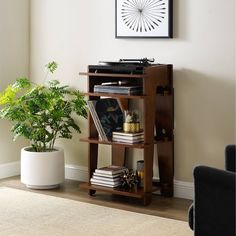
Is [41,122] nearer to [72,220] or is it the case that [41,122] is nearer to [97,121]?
[97,121]

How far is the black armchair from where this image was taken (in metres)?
2.57

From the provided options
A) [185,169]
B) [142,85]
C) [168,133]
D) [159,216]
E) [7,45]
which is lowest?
[159,216]

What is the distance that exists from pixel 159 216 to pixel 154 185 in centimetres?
56

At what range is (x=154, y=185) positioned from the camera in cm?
438

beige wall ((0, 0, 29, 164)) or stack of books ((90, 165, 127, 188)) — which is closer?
stack of books ((90, 165, 127, 188))

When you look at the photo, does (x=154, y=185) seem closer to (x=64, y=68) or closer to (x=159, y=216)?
(x=159, y=216)

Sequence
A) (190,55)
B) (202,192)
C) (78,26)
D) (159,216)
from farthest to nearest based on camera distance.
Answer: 1. (78,26)
2. (190,55)
3. (159,216)
4. (202,192)

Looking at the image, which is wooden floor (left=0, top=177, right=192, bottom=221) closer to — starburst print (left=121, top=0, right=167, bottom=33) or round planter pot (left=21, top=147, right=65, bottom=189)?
round planter pot (left=21, top=147, right=65, bottom=189)

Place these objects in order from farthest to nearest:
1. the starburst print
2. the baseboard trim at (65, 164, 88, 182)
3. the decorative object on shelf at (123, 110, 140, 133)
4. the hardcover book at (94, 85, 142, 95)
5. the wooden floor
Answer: the baseboard trim at (65, 164, 88, 182) → the starburst print → the decorative object on shelf at (123, 110, 140, 133) → the hardcover book at (94, 85, 142, 95) → the wooden floor

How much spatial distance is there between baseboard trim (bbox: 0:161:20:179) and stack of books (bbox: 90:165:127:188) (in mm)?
1011

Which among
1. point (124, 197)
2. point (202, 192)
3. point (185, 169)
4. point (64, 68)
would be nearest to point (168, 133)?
point (185, 169)

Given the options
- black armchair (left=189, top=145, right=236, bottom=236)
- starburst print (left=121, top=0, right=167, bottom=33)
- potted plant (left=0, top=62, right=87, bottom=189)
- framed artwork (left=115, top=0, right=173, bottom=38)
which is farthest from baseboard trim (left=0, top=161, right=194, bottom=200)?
black armchair (left=189, top=145, right=236, bottom=236)

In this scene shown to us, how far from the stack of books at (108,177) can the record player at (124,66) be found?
28.9 inches

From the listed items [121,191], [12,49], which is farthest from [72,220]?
[12,49]
